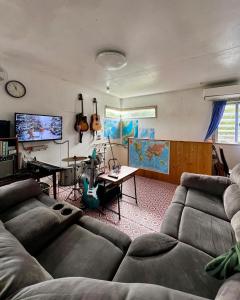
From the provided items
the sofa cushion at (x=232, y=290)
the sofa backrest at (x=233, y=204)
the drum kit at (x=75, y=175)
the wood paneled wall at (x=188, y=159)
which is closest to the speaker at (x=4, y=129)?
the drum kit at (x=75, y=175)

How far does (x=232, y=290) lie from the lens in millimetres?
669

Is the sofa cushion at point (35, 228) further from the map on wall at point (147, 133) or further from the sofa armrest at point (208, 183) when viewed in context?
the map on wall at point (147, 133)

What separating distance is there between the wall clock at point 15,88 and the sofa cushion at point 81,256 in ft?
8.57

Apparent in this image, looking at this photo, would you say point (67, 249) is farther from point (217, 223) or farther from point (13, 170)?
point (13, 170)

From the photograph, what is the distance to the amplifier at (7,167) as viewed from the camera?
2122mm

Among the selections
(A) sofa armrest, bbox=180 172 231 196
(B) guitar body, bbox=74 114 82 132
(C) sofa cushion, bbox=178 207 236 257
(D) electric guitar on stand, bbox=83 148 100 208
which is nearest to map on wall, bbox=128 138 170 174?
(B) guitar body, bbox=74 114 82 132

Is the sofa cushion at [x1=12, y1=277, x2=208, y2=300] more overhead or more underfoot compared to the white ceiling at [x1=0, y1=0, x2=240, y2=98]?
more underfoot

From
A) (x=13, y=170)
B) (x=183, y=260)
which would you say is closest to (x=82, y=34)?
(x=13, y=170)

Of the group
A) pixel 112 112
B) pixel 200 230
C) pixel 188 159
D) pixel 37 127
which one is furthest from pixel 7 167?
pixel 112 112

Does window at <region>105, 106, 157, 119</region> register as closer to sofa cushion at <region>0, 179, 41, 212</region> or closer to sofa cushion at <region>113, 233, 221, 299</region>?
sofa cushion at <region>0, 179, 41, 212</region>

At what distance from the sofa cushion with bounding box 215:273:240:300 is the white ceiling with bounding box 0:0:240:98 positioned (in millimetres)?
2036

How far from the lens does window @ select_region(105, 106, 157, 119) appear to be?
4.96 m

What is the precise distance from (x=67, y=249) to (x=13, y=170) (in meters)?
1.69

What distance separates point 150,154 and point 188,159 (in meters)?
0.92
